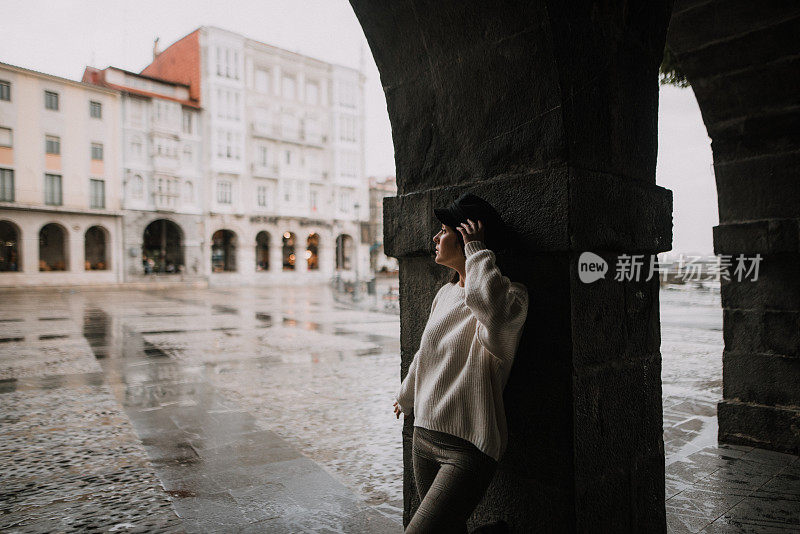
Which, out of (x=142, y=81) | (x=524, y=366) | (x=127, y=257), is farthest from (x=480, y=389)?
(x=142, y=81)

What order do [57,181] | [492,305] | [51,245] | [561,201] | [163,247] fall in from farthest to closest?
1. [163,247]
2. [51,245]
3. [57,181]
4. [561,201]
5. [492,305]

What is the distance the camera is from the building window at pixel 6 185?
28531 mm

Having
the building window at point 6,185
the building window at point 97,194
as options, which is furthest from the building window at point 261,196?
the building window at point 6,185

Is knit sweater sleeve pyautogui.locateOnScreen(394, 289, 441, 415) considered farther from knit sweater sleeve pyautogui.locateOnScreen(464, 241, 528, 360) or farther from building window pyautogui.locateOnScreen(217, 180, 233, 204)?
building window pyautogui.locateOnScreen(217, 180, 233, 204)

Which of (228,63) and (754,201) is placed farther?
(228,63)

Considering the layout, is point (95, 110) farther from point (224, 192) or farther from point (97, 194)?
point (224, 192)

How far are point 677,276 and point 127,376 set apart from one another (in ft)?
86.1

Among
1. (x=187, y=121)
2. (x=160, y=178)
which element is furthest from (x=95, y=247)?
(x=187, y=121)

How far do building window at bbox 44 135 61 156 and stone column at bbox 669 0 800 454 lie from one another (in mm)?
34328

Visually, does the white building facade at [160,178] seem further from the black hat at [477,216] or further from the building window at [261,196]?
the black hat at [477,216]

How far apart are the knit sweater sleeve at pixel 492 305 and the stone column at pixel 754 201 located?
124 inches

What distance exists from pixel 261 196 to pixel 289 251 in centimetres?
505

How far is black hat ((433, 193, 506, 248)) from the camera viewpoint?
199 cm

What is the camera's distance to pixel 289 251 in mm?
41406
